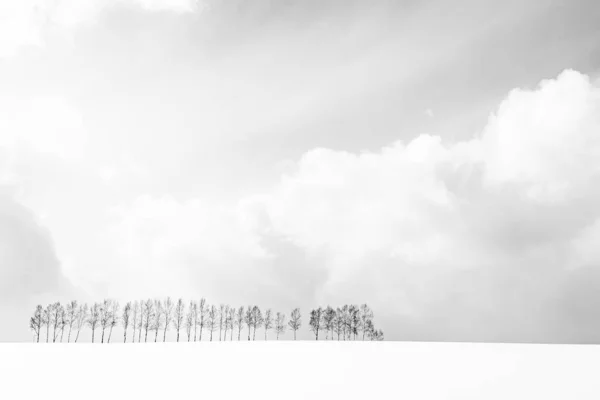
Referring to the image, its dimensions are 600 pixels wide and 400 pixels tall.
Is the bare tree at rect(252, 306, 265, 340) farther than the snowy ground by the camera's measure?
Yes

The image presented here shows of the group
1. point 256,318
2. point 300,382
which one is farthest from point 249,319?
point 300,382

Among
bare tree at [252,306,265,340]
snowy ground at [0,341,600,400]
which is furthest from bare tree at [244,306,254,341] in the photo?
snowy ground at [0,341,600,400]

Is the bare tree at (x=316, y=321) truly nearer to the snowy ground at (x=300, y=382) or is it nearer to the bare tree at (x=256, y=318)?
the bare tree at (x=256, y=318)

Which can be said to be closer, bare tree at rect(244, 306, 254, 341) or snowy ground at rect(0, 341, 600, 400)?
snowy ground at rect(0, 341, 600, 400)

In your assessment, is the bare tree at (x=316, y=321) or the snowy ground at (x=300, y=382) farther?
the bare tree at (x=316, y=321)

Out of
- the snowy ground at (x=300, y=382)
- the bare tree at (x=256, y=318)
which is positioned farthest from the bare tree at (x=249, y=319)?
the snowy ground at (x=300, y=382)

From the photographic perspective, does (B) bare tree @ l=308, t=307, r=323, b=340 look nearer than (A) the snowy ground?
No

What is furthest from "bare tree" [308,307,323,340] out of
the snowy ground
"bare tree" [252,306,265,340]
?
the snowy ground

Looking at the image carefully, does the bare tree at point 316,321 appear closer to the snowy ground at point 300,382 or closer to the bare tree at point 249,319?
the bare tree at point 249,319

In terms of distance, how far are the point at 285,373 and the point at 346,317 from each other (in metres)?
138

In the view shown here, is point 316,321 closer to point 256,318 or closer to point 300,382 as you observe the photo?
point 256,318

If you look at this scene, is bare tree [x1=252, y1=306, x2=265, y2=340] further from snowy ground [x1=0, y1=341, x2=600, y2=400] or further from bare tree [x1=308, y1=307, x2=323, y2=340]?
snowy ground [x1=0, y1=341, x2=600, y2=400]

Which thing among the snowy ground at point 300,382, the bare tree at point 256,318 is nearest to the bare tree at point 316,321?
the bare tree at point 256,318

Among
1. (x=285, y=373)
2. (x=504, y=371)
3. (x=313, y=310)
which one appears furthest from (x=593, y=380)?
(x=313, y=310)
